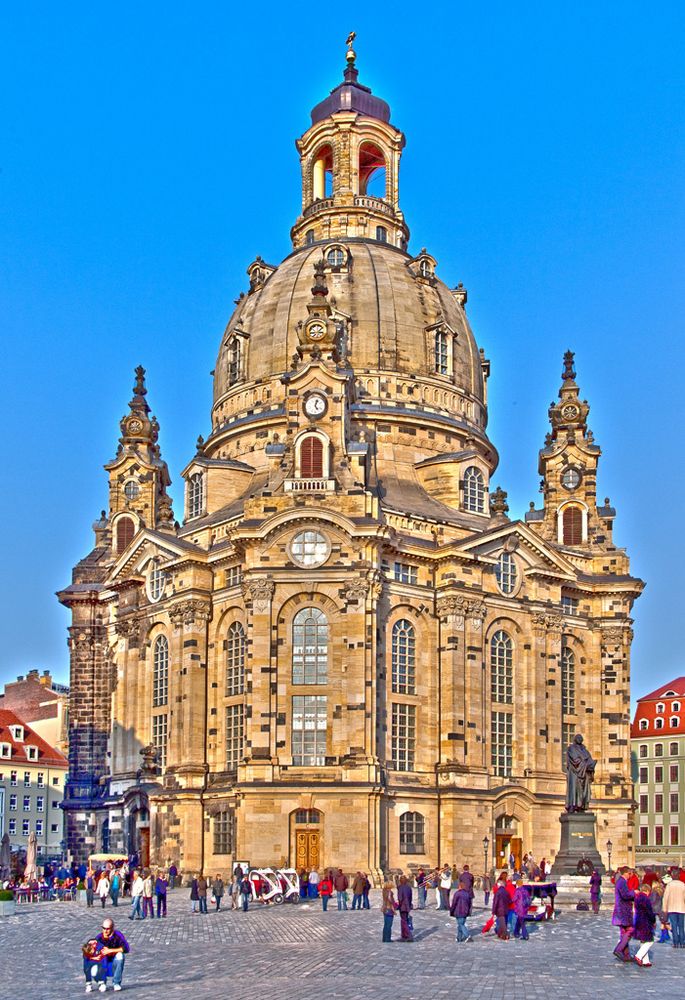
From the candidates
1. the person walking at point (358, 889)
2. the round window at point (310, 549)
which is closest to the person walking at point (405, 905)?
the person walking at point (358, 889)

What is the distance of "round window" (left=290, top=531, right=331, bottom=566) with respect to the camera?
70688 mm

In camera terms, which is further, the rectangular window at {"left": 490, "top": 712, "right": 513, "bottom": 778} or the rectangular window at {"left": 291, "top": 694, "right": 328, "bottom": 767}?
the rectangular window at {"left": 490, "top": 712, "right": 513, "bottom": 778}

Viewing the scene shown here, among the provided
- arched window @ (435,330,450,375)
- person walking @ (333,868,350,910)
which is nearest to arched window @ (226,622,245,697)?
arched window @ (435,330,450,375)

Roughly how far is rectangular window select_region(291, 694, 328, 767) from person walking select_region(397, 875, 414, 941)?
96.3 feet

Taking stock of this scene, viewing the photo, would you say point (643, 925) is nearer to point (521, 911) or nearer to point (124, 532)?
point (521, 911)

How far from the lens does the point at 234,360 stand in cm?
8869

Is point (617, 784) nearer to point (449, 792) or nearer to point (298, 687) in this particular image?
point (449, 792)

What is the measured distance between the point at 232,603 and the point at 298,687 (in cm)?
747

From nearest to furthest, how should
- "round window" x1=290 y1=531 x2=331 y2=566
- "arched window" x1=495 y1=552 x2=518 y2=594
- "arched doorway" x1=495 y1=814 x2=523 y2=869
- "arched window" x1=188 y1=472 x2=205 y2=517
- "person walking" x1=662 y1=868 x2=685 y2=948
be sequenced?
1. "person walking" x1=662 y1=868 x2=685 y2=948
2. "round window" x1=290 y1=531 x2=331 y2=566
3. "arched doorway" x1=495 y1=814 x2=523 y2=869
4. "arched window" x1=495 y1=552 x2=518 y2=594
5. "arched window" x1=188 y1=472 x2=205 y2=517

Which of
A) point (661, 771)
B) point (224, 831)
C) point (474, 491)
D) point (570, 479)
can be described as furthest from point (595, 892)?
point (661, 771)

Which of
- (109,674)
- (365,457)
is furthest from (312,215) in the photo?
(109,674)

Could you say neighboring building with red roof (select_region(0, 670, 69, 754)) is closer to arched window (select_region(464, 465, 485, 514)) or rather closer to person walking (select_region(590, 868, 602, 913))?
arched window (select_region(464, 465, 485, 514))

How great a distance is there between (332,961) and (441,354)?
56039mm

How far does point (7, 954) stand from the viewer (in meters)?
37.9
